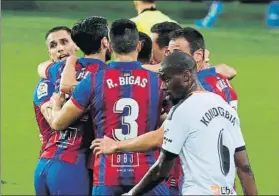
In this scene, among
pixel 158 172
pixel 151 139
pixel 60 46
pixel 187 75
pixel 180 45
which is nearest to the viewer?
pixel 187 75

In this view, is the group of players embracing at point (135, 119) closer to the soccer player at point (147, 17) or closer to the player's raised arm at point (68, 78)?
the player's raised arm at point (68, 78)

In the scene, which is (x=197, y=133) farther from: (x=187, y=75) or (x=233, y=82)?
(x=233, y=82)

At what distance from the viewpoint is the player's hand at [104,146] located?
17.5ft

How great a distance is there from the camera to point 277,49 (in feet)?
59.8

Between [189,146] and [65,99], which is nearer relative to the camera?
[189,146]

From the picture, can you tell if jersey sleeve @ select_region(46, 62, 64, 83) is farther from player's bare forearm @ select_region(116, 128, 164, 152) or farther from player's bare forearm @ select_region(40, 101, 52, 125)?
player's bare forearm @ select_region(116, 128, 164, 152)

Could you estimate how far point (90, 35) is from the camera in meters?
5.72

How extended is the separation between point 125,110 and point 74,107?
0.32 meters

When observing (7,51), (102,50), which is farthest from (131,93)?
(7,51)

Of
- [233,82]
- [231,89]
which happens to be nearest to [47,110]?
[231,89]

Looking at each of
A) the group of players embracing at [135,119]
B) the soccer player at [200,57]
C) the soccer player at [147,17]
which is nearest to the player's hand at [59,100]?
the group of players embracing at [135,119]

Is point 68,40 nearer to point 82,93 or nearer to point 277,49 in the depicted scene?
point 82,93

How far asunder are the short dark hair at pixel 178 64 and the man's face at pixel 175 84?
0.05ft

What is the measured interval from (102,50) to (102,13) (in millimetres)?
18090
